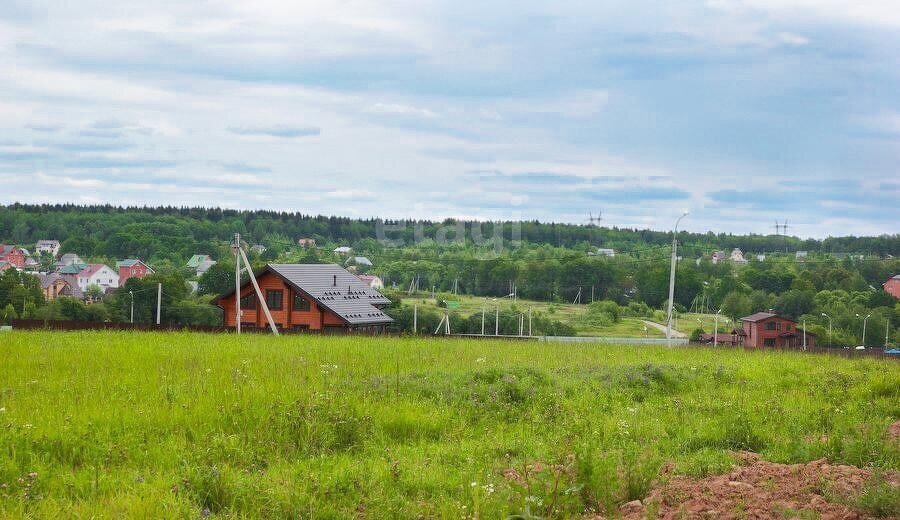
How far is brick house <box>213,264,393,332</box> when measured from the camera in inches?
1570

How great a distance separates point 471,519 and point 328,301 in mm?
33342

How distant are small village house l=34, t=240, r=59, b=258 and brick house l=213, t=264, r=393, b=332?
306ft

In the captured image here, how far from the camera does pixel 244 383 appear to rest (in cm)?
1245

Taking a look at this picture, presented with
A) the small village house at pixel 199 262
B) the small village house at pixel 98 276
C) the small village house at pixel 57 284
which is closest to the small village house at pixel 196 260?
the small village house at pixel 199 262

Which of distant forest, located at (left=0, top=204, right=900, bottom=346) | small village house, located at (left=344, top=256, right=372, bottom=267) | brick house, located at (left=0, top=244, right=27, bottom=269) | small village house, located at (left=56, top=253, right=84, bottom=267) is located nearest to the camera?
distant forest, located at (left=0, top=204, right=900, bottom=346)

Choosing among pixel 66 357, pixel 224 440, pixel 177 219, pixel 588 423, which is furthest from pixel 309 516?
pixel 177 219

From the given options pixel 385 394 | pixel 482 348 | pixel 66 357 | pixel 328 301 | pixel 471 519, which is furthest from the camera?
pixel 328 301

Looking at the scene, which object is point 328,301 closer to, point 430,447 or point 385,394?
point 385,394

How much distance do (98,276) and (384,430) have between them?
10445 centimetres

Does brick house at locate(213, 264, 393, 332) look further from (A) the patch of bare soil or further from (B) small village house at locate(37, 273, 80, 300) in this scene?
(B) small village house at locate(37, 273, 80, 300)

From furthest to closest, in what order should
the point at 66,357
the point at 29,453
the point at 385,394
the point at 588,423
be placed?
the point at 66,357 < the point at 385,394 < the point at 588,423 < the point at 29,453

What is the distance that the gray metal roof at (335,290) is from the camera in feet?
131

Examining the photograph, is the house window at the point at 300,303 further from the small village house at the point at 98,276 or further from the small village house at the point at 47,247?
the small village house at the point at 47,247

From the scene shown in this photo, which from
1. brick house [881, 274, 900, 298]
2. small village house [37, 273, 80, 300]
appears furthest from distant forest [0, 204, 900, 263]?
brick house [881, 274, 900, 298]
